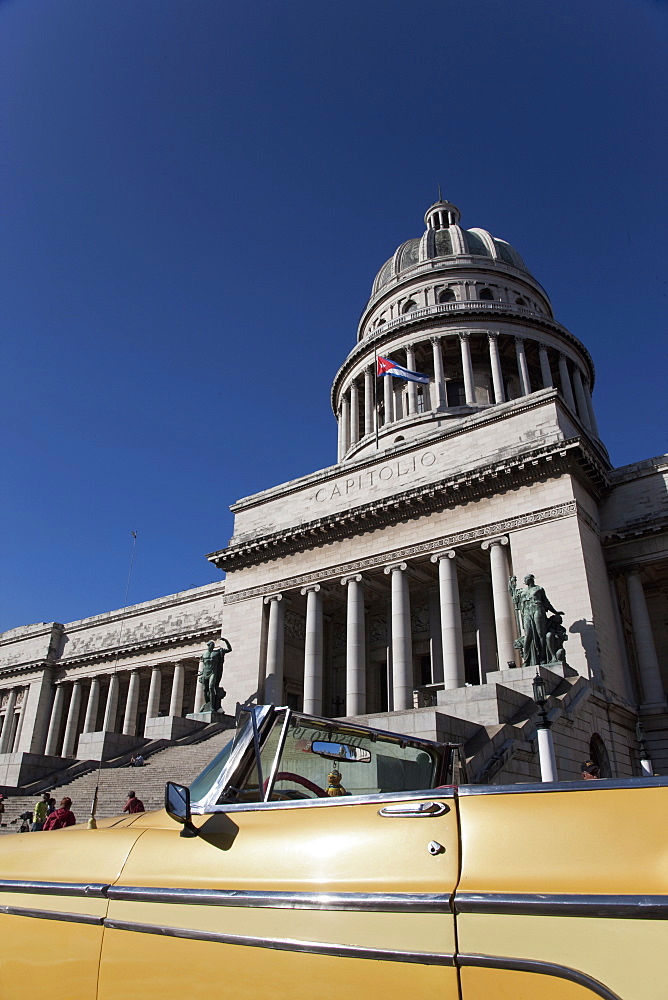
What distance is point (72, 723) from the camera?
149ft

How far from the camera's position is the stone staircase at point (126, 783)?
19781mm

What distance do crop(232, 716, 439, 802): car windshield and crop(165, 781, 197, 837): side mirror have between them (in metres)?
0.41

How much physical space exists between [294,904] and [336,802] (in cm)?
44

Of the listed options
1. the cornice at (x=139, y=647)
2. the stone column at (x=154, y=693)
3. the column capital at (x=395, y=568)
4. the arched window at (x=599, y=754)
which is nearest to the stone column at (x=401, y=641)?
the column capital at (x=395, y=568)

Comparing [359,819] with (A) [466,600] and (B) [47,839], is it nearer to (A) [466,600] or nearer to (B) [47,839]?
(B) [47,839]

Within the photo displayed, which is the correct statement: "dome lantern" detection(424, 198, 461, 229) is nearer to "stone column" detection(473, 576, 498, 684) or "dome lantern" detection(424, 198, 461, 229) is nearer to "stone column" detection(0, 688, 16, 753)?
"stone column" detection(473, 576, 498, 684)

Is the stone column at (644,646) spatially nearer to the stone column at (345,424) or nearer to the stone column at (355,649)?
the stone column at (355,649)

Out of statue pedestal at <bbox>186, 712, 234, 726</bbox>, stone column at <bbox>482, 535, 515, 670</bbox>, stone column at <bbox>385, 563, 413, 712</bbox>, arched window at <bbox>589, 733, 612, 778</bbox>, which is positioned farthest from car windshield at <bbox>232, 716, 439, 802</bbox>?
statue pedestal at <bbox>186, 712, 234, 726</bbox>

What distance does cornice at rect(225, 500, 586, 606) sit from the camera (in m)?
25.2

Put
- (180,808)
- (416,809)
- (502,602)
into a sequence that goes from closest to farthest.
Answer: (416,809)
(180,808)
(502,602)

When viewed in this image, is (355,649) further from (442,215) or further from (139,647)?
(442,215)

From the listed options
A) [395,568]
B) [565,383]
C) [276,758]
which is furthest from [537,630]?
[565,383]

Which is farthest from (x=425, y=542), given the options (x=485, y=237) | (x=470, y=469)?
(x=485, y=237)

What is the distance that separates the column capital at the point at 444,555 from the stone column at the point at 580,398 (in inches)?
803
